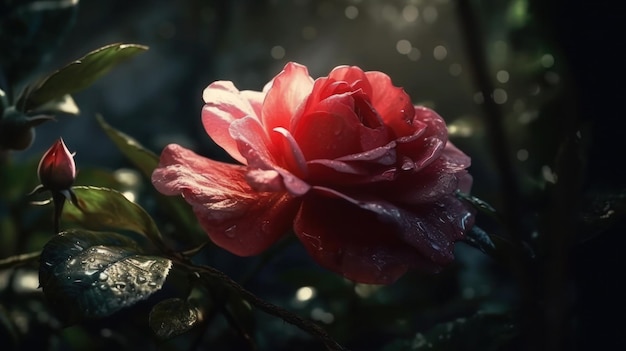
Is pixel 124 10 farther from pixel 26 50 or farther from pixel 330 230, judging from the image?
pixel 330 230

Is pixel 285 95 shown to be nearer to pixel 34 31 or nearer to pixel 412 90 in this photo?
pixel 34 31

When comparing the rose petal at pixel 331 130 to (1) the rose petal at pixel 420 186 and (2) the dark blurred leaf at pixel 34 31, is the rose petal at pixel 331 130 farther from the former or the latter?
(2) the dark blurred leaf at pixel 34 31

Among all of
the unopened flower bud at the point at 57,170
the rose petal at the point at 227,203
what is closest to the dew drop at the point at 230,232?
the rose petal at the point at 227,203

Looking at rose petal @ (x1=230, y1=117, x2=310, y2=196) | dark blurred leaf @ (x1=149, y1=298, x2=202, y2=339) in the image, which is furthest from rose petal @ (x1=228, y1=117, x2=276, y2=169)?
dark blurred leaf @ (x1=149, y1=298, x2=202, y2=339)

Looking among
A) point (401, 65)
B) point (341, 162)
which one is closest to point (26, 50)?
point (341, 162)

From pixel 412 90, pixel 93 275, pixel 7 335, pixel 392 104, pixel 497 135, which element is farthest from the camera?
pixel 412 90

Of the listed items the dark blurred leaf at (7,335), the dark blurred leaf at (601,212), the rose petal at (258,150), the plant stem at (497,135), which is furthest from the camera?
the dark blurred leaf at (7,335)

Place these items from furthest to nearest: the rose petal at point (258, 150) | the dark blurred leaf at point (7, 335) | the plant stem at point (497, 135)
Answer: the dark blurred leaf at point (7, 335)
the rose petal at point (258, 150)
the plant stem at point (497, 135)

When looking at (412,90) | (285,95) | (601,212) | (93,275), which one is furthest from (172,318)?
(412,90)
